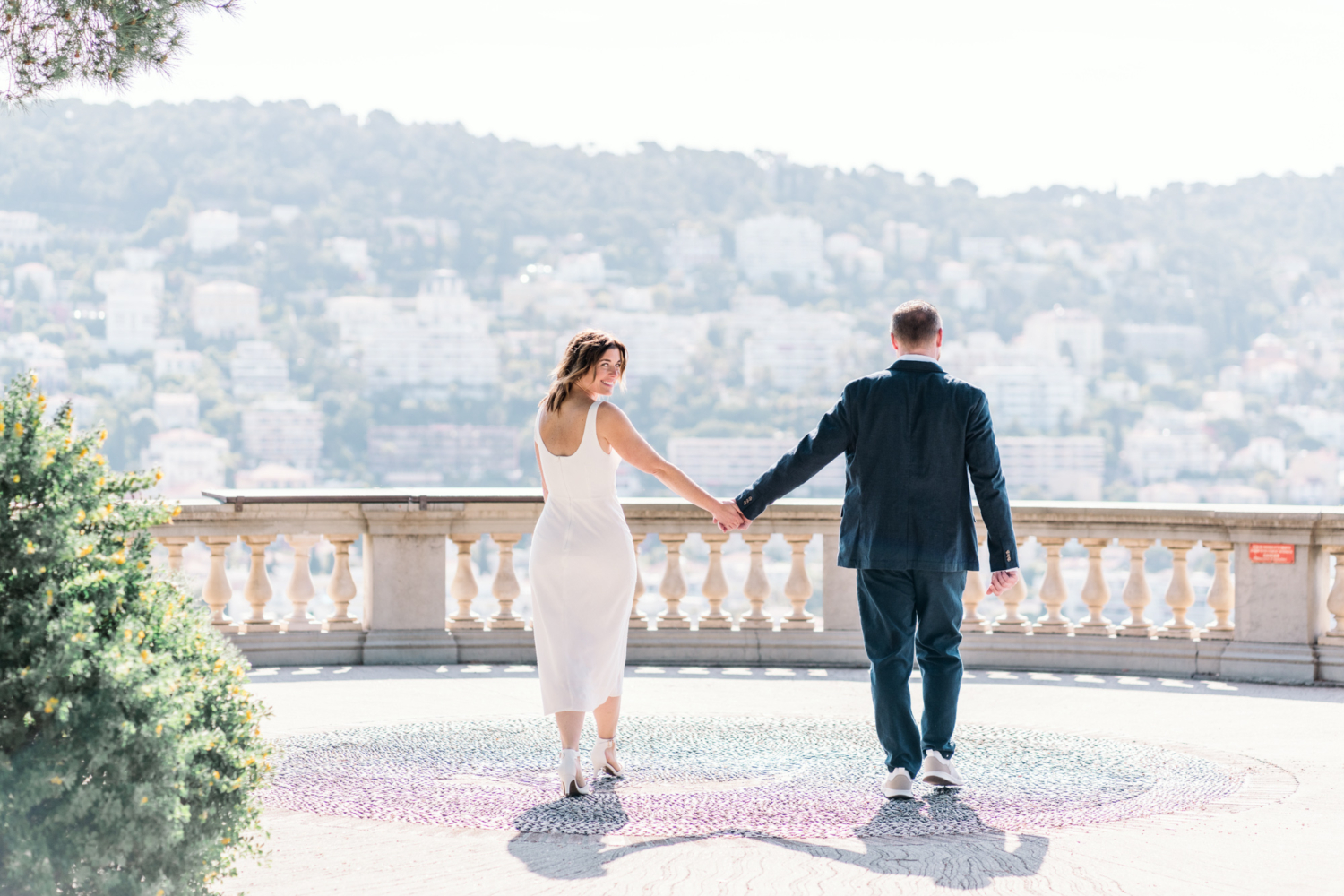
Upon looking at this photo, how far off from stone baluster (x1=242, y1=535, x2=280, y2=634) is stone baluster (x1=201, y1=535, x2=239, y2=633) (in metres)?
0.09

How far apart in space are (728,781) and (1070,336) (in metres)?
114

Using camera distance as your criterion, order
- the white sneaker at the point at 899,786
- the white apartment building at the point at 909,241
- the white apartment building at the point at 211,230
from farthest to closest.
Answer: the white apartment building at the point at 909,241 < the white apartment building at the point at 211,230 < the white sneaker at the point at 899,786

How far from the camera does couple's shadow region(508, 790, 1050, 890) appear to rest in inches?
147

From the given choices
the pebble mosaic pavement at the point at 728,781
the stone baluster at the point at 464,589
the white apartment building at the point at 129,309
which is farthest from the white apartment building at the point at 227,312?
the pebble mosaic pavement at the point at 728,781

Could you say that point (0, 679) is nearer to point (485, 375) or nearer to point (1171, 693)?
point (1171, 693)

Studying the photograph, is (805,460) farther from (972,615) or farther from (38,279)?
(38,279)

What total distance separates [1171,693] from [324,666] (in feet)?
15.4

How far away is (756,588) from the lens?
813cm

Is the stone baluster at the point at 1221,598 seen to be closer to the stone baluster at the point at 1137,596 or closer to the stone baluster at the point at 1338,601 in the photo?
the stone baluster at the point at 1137,596

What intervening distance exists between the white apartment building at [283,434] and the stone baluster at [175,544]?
280 ft

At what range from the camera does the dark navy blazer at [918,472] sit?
4.66 m

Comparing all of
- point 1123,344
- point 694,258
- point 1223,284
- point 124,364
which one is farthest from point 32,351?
point 1223,284

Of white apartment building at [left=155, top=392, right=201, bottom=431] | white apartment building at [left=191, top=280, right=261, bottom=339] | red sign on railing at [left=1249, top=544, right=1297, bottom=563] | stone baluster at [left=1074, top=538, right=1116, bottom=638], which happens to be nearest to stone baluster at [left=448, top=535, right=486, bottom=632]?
stone baluster at [left=1074, top=538, right=1116, bottom=638]

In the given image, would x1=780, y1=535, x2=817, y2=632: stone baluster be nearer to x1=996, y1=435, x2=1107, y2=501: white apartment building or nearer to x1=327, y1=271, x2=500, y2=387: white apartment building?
x1=996, y1=435, x2=1107, y2=501: white apartment building
